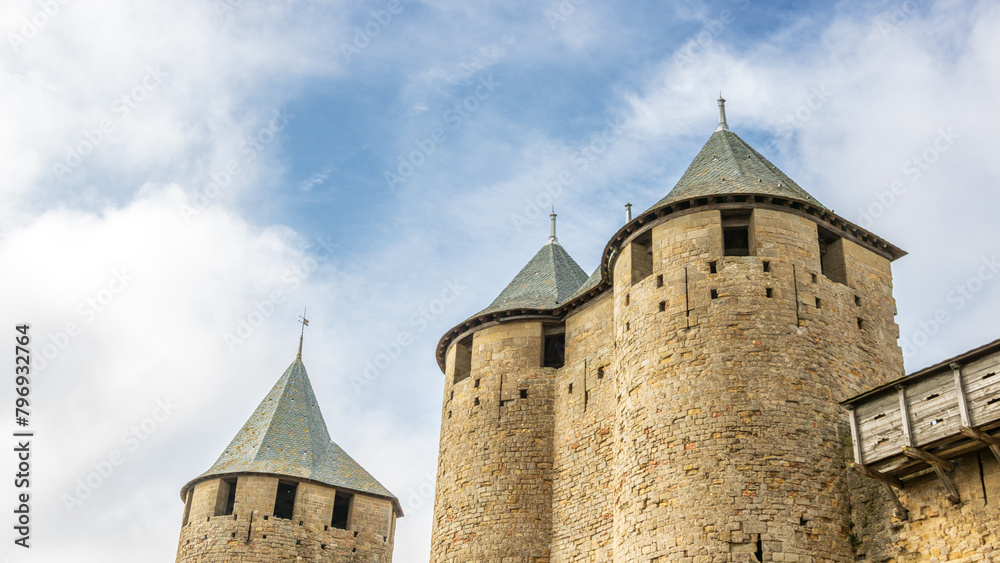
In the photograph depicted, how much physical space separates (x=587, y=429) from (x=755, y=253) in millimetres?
6191

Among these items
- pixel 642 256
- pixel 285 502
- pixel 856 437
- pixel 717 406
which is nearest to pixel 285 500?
pixel 285 502

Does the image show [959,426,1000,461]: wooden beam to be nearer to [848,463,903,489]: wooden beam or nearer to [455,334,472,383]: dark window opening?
[848,463,903,489]: wooden beam

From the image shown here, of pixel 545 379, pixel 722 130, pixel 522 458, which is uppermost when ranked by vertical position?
pixel 722 130

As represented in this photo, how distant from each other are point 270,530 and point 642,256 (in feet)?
54.3

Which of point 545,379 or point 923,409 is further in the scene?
point 545,379

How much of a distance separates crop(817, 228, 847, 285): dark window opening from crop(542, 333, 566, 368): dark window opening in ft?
26.4

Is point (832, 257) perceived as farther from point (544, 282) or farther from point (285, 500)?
point (285, 500)

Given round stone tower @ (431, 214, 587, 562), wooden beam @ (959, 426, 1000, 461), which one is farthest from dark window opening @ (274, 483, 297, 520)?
wooden beam @ (959, 426, 1000, 461)

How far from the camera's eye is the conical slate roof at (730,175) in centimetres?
2166

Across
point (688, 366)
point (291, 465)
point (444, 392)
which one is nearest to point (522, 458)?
point (444, 392)

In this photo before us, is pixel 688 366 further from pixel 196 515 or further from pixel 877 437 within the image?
pixel 196 515

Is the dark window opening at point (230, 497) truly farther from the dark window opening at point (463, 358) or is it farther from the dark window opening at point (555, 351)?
the dark window opening at point (555, 351)

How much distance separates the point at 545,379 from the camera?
26.1 metres

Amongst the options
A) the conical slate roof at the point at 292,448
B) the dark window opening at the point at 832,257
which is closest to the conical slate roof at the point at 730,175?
the dark window opening at the point at 832,257
